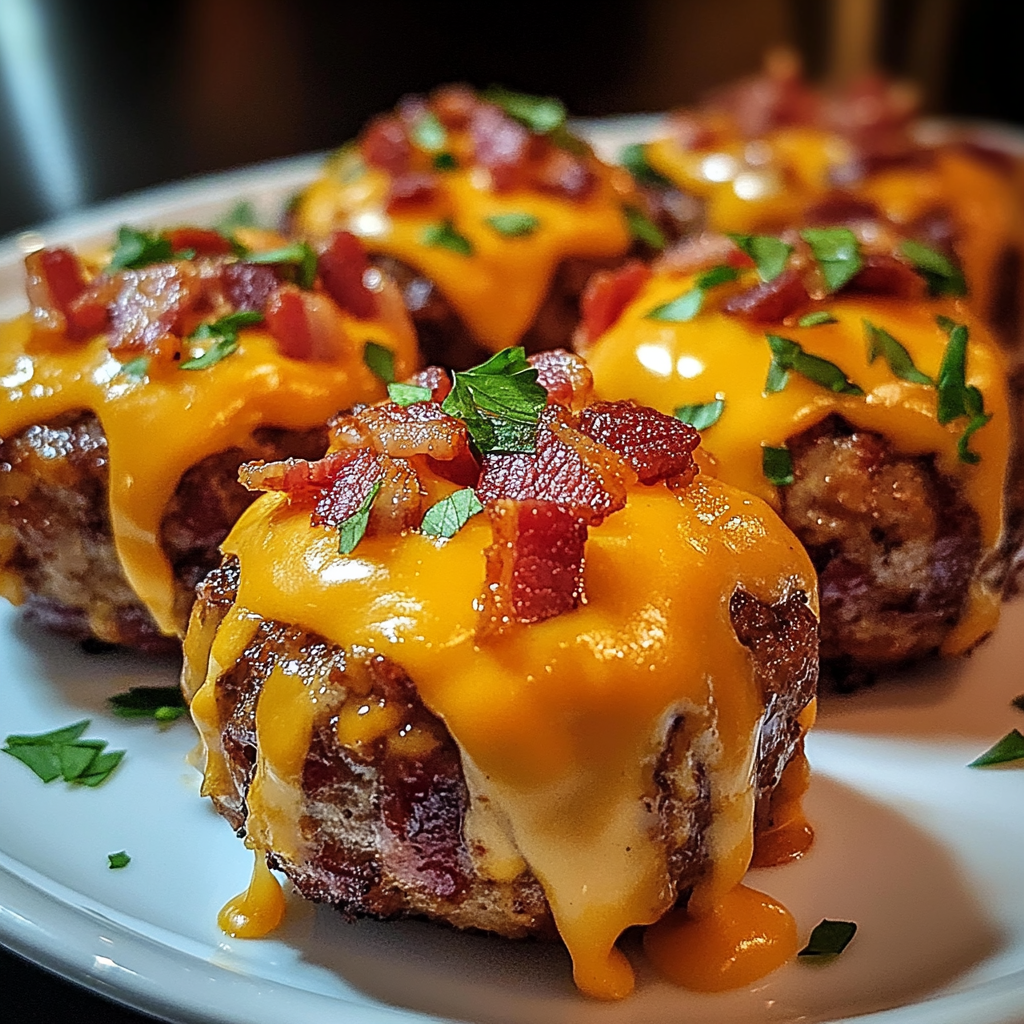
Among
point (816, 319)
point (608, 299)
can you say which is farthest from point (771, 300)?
point (608, 299)

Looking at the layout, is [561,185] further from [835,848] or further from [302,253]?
[835,848]

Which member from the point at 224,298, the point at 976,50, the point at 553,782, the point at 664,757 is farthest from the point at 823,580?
the point at 976,50

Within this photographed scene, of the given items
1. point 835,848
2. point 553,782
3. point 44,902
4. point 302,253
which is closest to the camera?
point 553,782

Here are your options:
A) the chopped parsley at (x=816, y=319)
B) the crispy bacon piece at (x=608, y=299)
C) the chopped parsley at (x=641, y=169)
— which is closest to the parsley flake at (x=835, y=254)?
the chopped parsley at (x=816, y=319)

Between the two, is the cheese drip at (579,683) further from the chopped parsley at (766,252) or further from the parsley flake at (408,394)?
the chopped parsley at (766,252)

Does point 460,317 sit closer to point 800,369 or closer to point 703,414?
point 703,414

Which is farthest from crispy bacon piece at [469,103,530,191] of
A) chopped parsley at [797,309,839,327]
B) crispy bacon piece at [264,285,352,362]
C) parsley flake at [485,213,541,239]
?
chopped parsley at [797,309,839,327]
